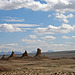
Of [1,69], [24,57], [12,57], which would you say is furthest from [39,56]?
[1,69]

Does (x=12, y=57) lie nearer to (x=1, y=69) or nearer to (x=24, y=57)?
(x=24, y=57)

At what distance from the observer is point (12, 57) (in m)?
58.9

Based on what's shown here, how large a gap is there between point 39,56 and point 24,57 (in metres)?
5.14

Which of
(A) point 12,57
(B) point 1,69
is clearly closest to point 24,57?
(A) point 12,57

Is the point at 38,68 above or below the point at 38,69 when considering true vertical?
below

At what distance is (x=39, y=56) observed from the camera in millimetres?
58125

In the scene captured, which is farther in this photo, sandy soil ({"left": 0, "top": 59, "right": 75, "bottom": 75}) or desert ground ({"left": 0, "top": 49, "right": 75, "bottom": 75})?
desert ground ({"left": 0, "top": 49, "right": 75, "bottom": 75})

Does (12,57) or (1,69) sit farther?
(12,57)

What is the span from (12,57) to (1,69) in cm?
4184

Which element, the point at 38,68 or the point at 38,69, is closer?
the point at 38,69

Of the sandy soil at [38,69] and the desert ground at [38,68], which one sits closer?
the sandy soil at [38,69]

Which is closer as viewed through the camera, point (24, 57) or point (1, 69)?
point (1, 69)

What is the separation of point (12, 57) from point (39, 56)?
368 inches

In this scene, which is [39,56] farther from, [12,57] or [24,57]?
[12,57]
